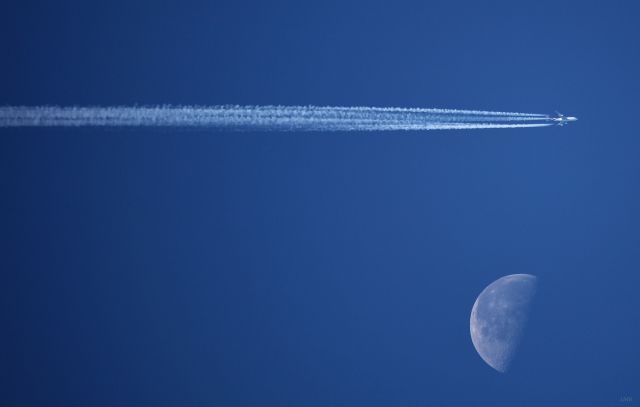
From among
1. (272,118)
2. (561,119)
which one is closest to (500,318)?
(561,119)

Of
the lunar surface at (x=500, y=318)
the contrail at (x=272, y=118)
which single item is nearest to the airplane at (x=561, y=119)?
the contrail at (x=272, y=118)

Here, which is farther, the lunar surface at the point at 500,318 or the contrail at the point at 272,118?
the lunar surface at the point at 500,318

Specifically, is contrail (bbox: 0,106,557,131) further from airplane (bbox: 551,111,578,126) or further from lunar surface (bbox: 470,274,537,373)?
lunar surface (bbox: 470,274,537,373)

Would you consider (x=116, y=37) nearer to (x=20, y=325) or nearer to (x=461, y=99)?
(x=20, y=325)

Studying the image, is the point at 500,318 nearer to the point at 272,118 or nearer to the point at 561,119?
the point at 561,119

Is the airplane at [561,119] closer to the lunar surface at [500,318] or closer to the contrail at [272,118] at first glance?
the contrail at [272,118]

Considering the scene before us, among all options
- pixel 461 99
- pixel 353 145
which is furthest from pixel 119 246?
pixel 461 99
